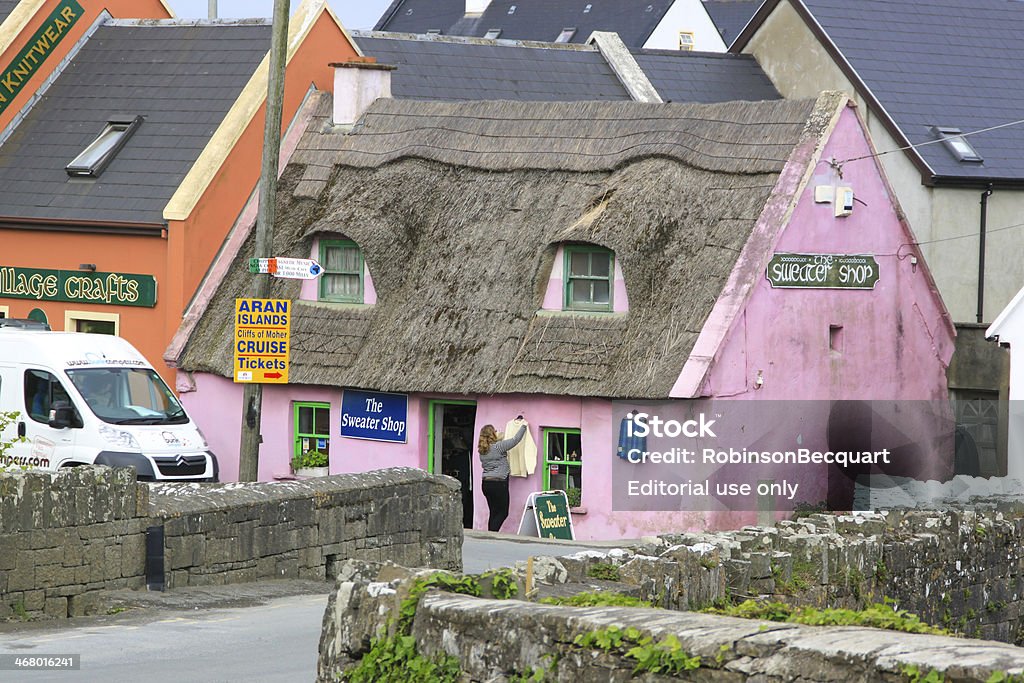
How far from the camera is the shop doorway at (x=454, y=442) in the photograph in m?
25.7

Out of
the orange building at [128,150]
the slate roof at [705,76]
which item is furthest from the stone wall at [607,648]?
the slate roof at [705,76]

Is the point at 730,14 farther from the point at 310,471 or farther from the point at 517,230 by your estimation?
the point at 310,471

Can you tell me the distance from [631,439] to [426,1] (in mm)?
51887

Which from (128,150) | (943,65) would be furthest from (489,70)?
(128,150)

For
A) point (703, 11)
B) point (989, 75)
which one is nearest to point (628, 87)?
point (989, 75)

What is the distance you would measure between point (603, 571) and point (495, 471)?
1487cm

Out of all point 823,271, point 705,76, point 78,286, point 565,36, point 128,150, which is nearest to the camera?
point 823,271

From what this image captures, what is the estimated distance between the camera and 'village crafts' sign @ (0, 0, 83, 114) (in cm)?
3094

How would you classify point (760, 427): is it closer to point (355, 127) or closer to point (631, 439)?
point (631, 439)

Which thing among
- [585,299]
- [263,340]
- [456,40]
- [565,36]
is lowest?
[263,340]

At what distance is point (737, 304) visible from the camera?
2369cm

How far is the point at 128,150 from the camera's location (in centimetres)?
2916

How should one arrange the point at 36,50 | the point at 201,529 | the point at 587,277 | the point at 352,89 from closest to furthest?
the point at 201,529 < the point at 587,277 < the point at 352,89 < the point at 36,50

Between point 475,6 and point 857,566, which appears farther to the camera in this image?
point 475,6
